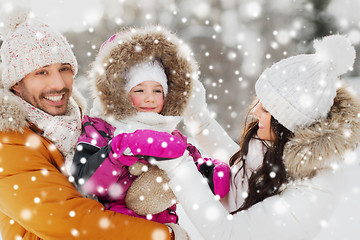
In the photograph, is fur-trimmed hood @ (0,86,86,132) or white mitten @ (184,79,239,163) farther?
white mitten @ (184,79,239,163)

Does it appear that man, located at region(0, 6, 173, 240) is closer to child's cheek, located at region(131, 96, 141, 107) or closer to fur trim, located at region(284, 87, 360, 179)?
child's cheek, located at region(131, 96, 141, 107)

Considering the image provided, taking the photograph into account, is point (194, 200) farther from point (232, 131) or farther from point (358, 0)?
point (358, 0)

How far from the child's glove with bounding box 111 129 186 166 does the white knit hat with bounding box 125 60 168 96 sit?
0.48 metres

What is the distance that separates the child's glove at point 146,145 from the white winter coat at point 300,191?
0.13 meters

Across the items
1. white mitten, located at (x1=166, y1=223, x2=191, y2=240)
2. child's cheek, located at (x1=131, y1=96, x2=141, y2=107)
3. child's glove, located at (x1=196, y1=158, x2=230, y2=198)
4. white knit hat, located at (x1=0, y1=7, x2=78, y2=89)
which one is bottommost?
white mitten, located at (x1=166, y1=223, x2=191, y2=240)

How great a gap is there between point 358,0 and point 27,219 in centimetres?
998

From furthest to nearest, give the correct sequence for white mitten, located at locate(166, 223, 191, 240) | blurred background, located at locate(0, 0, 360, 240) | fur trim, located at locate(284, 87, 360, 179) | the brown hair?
blurred background, located at locate(0, 0, 360, 240), white mitten, located at locate(166, 223, 191, 240), the brown hair, fur trim, located at locate(284, 87, 360, 179)

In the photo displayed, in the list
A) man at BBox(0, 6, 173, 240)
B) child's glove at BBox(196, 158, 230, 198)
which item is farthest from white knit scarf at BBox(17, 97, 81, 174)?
child's glove at BBox(196, 158, 230, 198)

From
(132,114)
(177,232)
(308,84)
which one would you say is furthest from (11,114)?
(308,84)

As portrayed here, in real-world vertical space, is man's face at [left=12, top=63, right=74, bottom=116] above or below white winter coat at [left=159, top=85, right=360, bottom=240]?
above

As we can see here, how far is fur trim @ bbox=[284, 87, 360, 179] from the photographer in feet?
4.46

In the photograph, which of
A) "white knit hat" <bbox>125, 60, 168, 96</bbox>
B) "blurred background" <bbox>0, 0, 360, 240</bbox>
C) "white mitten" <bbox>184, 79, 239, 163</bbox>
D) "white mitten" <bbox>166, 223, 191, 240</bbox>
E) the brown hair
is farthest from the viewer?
"blurred background" <bbox>0, 0, 360, 240</bbox>

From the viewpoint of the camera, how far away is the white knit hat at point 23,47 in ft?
5.35

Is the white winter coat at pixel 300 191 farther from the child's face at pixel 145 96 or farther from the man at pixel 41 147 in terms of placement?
the child's face at pixel 145 96
